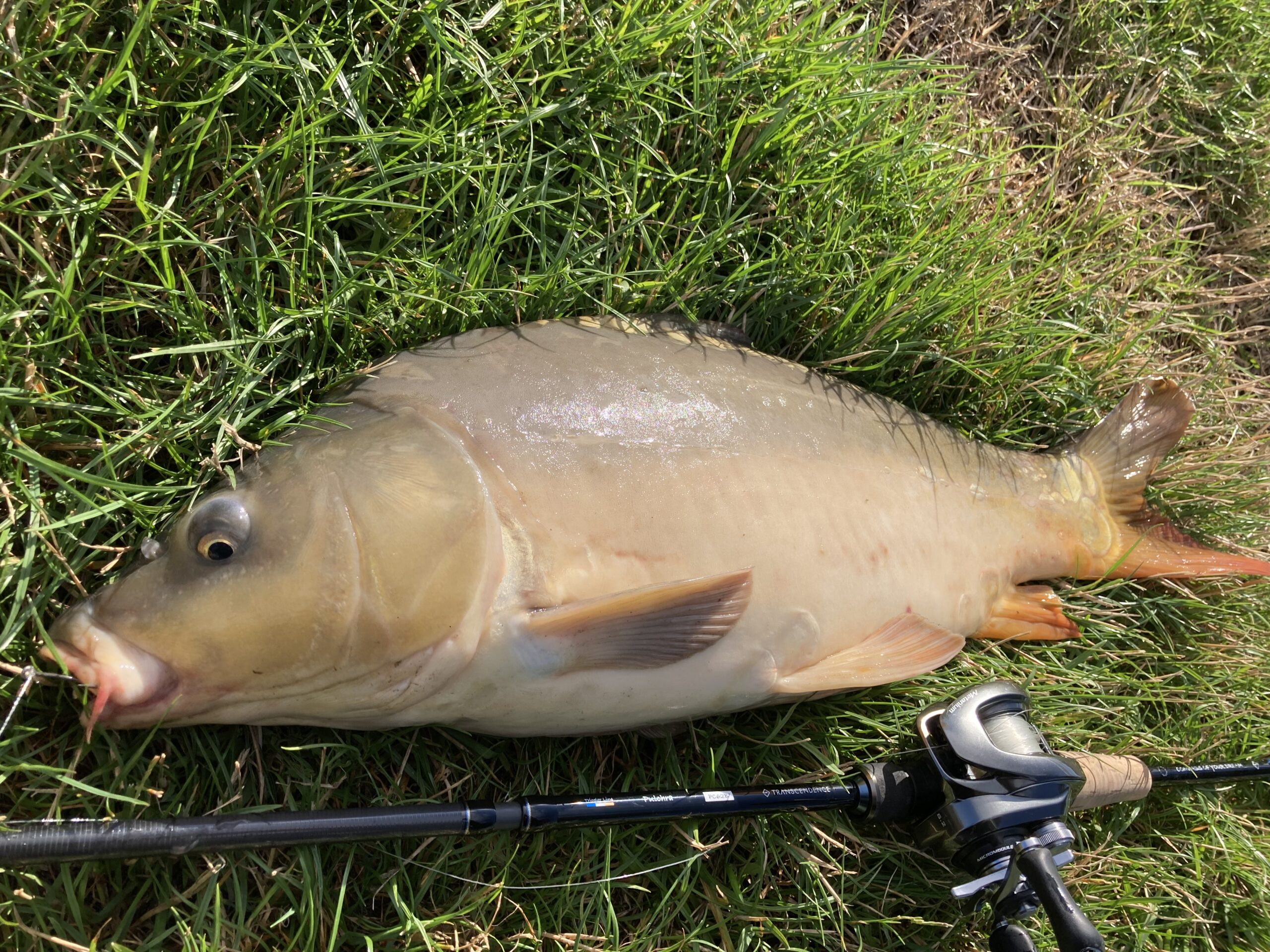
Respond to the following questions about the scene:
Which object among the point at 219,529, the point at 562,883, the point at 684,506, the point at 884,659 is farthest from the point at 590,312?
the point at 562,883

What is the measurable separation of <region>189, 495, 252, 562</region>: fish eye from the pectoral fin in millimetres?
631

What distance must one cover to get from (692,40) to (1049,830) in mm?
2349

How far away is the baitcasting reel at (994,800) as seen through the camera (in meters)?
2.02

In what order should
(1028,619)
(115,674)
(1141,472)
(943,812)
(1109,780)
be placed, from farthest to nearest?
(1141,472)
(1028,619)
(1109,780)
(943,812)
(115,674)

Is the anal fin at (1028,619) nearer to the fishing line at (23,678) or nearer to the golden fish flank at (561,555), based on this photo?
the golden fish flank at (561,555)

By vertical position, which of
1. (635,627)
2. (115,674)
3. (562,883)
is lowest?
(562,883)

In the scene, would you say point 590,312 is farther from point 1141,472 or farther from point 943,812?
point 1141,472

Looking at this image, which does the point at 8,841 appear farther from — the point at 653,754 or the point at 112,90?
the point at 112,90

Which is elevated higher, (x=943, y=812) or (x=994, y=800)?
(x=994, y=800)

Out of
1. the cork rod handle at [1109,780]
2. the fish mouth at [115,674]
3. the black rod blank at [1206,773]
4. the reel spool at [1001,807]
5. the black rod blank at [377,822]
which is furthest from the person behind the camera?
the black rod blank at [1206,773]

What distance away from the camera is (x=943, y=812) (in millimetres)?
2139

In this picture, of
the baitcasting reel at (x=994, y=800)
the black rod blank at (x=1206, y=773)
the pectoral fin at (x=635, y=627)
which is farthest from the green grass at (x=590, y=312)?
the pectoral fin at (x=635, y=627)

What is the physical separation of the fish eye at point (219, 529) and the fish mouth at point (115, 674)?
24 centimetres

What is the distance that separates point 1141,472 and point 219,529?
8.95ft
